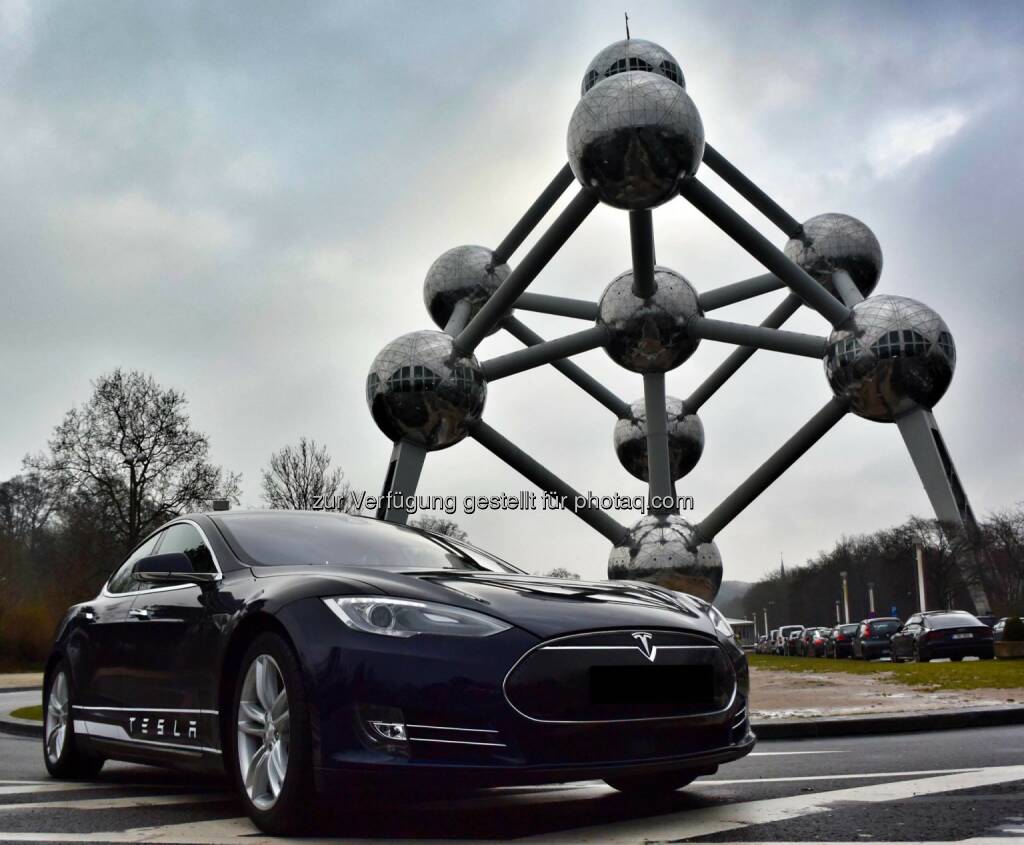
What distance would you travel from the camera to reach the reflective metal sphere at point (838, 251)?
Result: 30.6m

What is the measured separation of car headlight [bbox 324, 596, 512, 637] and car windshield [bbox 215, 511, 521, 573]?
855 mm

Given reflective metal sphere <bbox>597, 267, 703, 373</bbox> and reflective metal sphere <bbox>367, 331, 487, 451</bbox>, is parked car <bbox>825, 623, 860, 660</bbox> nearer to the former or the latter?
reflective metal sphere <bbox>597, 267, 703, 373</bbox>

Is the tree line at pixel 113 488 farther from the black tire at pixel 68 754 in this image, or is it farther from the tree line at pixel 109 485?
the black tire at pixel 68 754

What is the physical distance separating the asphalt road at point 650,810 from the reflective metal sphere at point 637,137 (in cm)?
1569

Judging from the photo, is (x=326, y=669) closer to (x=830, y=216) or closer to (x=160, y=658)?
(x=160, y=658)

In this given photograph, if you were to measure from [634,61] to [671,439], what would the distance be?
11.1 m

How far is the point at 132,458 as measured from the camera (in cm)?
3988

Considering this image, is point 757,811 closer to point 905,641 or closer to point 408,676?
point 408,676

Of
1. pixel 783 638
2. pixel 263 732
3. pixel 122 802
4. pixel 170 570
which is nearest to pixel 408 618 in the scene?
pixel 263 732

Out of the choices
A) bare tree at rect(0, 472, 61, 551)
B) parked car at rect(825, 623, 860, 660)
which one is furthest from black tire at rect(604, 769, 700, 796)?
bare tree at rect(0, 472, 61, 551)

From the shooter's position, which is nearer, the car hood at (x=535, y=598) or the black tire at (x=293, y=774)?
the black tire at (x=293, y=774)

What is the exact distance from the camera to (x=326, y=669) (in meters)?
4.48

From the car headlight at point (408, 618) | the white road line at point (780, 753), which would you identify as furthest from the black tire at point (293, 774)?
the white road line at point (780, 753)

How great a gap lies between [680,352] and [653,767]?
23.2 metres
